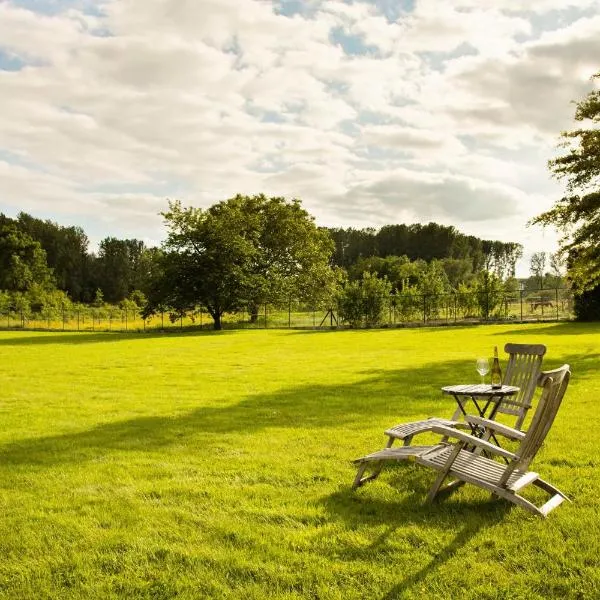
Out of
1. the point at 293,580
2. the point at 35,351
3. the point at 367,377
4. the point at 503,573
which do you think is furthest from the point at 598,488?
the point at 35,351

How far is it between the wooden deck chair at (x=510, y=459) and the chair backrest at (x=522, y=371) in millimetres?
1958

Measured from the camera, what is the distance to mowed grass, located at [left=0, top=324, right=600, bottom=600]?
13.9 ft

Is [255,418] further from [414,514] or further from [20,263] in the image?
[20,263]

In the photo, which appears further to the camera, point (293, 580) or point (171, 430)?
point (171, 430)

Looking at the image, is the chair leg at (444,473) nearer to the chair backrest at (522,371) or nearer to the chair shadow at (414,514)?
the chair shadow at (414,514)

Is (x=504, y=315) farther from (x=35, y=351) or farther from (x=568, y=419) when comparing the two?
(x=568, y=419)

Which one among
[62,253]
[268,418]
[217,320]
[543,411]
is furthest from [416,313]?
[62,253]

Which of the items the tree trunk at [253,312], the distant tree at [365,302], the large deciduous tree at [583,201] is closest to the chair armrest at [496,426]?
the large deciduous tree at [583,201]

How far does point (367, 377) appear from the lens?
48.7 feet

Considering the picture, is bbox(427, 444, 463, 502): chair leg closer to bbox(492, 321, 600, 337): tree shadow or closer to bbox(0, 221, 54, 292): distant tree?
bbox(492, 321, 600, 337): tree shadow

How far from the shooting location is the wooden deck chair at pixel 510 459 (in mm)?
5039

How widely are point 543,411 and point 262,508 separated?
2572mm

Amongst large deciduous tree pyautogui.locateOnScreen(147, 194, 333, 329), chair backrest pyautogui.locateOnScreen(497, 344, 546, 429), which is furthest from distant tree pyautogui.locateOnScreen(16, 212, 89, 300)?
chair backrest pyautogui.locateOnScreen(497, 344, 546, 429)

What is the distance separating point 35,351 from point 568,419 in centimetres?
2190
